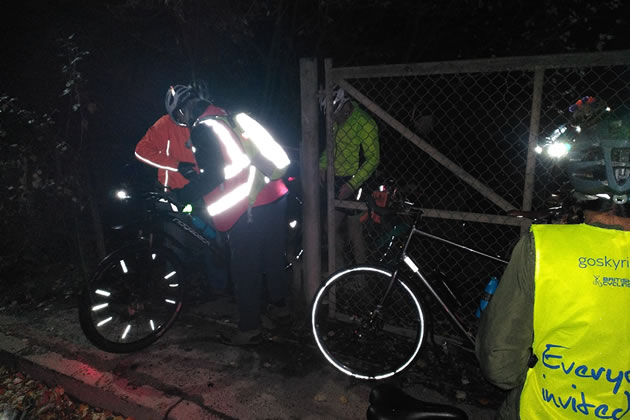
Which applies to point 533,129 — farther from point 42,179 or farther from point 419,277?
point 42,179

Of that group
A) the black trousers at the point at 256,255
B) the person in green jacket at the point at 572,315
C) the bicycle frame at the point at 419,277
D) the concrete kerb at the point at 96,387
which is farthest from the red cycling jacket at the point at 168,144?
the person in green jacket at the point at 572,315

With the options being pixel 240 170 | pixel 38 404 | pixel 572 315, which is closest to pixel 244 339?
pixel 240 170

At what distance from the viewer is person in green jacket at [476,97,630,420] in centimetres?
129

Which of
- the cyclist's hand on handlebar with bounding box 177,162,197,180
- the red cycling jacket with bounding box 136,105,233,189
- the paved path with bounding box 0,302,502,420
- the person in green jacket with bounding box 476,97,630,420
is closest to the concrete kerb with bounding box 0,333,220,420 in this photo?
the paved path with bounding box 0,302,502,420

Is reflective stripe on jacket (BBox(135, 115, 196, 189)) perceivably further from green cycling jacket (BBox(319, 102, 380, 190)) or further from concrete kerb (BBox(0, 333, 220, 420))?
concrete kerb (BBox(0, 333, 220, 420))

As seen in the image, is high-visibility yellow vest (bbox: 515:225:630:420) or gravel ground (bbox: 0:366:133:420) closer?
high-visibility yellow vest (bbox: 515:225:630:420)

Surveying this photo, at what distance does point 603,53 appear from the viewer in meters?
2.50

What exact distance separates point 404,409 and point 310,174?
241 cm

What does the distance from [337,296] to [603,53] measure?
3.07m

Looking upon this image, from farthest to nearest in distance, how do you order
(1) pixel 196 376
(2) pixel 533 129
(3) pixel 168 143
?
(3) pixel 168 143 < (1) pixel 196 376 < (2) pixel 533 129

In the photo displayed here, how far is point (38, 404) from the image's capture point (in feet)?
10.5

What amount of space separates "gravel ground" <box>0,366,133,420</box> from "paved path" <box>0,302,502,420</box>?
7cm

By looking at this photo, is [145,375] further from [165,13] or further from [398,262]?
[165,13]

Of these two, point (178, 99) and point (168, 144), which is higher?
point (178, 99)
